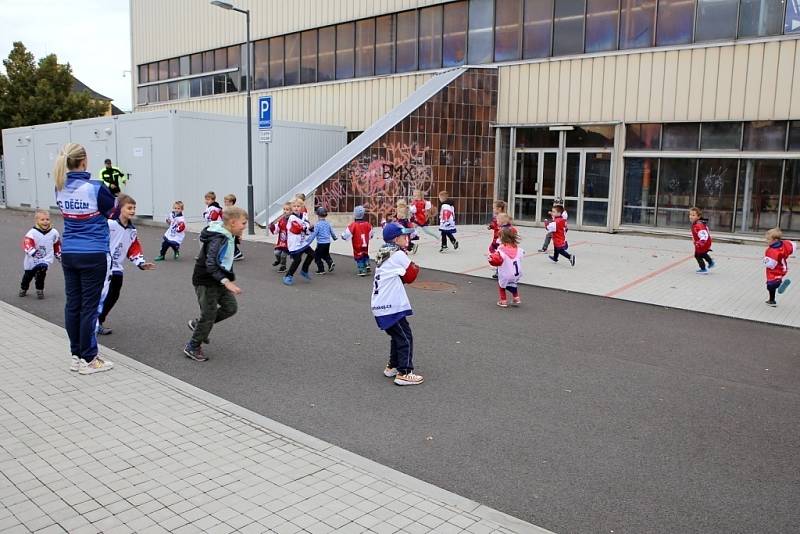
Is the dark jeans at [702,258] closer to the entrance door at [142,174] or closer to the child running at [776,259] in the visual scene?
the child running at [776,259]

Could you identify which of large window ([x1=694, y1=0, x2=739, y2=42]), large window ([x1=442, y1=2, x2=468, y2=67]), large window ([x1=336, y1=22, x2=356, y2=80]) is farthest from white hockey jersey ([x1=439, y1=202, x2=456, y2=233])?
large window ([x1=336, y1=22, x2=356, y2=80])

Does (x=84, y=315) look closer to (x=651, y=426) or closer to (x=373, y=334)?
(x=373, y=334)

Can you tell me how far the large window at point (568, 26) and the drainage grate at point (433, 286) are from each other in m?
11.7

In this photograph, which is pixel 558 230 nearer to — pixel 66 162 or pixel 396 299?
pixel 396 299

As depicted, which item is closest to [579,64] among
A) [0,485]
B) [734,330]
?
[734,330]

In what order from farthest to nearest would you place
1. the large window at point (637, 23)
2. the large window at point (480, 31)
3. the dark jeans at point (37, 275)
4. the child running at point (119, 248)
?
the large window at point (480, 31) < the large window at point (637, 23) < the dark jeans at point (37, 275) < the child running at point (119, 248)

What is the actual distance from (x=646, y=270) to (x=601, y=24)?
31.7 ft

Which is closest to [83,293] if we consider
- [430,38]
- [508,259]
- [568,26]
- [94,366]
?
[94,366]

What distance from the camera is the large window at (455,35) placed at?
2317 centimetres

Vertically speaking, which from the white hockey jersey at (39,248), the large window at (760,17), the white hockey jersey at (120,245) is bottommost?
the white hockey jersey at (39,248)


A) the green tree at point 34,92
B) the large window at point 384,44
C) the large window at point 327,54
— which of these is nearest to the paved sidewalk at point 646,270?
the large window at point 384,44

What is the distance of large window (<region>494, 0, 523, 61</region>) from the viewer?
71.5 feet

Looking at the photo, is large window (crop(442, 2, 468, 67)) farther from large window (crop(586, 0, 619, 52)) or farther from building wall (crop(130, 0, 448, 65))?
large window (crop(586, 0, 619, 52))

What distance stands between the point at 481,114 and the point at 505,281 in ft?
43.7
